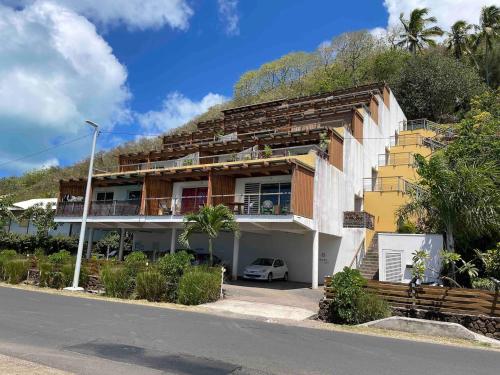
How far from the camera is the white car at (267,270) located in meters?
25.3

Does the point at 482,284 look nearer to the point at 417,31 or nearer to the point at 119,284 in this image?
the point at 119,284

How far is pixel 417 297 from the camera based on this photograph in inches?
561

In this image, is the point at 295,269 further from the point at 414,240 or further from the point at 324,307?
the point at 324,307

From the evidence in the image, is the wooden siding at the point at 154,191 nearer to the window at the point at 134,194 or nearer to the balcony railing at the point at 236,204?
the balcony railing at the point at 236,204

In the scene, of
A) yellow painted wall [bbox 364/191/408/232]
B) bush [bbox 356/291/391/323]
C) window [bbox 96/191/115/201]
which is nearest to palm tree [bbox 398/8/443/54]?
yellow painted wall [bbox 364/191/408/232]

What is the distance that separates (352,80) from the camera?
57.6 metres

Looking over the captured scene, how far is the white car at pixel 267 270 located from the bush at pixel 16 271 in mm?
11671

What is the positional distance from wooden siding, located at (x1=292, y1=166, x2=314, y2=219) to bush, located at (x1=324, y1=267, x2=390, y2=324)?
26.4ft

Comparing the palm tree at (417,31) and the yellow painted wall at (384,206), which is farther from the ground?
the palm tree at (417,31)

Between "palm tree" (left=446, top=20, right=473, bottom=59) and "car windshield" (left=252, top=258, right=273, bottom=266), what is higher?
"palm tree" (left=446, top=20, right=473, bottom=59)

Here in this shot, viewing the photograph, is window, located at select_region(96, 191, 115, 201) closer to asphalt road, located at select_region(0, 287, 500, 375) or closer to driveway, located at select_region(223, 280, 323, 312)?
driveway, located at select_region(223, 280, 323, 312)

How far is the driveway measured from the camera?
18.5 metres

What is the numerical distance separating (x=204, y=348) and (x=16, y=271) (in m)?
18.5

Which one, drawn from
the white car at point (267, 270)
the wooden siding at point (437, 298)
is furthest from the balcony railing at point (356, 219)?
the wooden siding at point (437, 298)
